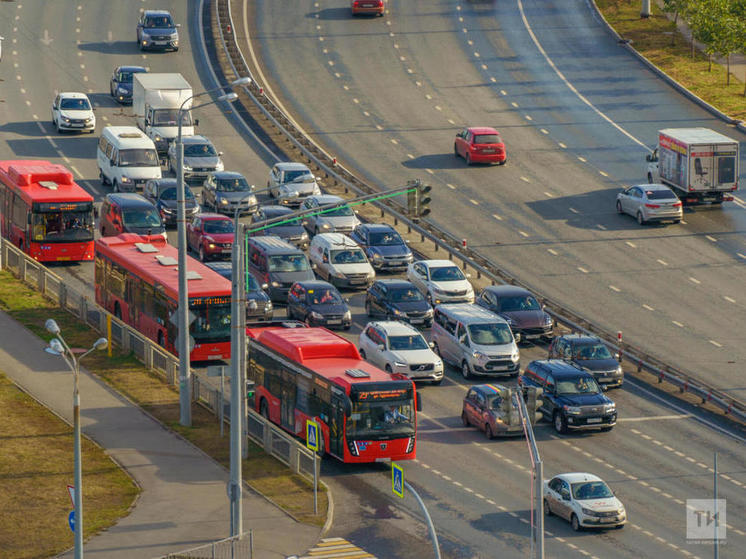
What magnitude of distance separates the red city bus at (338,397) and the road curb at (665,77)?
4489cm

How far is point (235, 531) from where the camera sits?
39.7 meters

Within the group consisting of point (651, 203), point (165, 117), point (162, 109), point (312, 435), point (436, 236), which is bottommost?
point (312, 435)

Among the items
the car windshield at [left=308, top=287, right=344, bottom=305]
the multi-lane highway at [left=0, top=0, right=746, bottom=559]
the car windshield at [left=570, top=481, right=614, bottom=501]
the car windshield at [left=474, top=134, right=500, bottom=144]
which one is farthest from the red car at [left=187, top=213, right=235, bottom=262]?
the car windshield at [left=570, top=481, right=614, bottom=501]

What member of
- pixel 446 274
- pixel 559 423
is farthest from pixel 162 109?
pixel 559 423

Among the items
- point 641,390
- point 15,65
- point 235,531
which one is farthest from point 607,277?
point 15,65

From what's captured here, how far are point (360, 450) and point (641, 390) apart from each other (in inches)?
499

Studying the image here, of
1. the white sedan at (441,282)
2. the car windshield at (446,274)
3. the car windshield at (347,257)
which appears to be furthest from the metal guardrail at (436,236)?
the car windshield at (347,257)

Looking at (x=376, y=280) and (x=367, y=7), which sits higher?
(x=367, y=7)

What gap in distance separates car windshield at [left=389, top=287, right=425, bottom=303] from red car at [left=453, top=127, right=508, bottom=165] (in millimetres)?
21153

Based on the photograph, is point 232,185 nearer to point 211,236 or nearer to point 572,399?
point 211,236

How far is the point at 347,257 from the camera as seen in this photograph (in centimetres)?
6538

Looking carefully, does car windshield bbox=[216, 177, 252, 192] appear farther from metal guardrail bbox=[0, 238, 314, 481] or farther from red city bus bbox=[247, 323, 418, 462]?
red city bus bbox=[247, 323, 418, 462]

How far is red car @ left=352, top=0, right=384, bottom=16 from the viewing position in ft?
346

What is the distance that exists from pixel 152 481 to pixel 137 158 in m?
32.1
